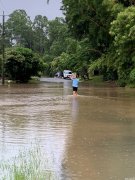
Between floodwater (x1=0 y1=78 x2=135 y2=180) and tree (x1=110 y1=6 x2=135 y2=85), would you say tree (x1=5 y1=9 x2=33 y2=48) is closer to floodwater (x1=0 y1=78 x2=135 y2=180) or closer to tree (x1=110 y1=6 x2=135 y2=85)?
tree (x1=110 y1=6 x2=135 y2=85)

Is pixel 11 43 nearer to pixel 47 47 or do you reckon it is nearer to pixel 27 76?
pixel 47 47

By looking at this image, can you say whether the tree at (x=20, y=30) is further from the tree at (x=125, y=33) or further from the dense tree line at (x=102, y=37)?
the tree at (x=125, y=33)

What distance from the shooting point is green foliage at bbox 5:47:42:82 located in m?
60.8

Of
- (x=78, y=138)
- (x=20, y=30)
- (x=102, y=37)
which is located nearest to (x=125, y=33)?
(x=102, y=37)

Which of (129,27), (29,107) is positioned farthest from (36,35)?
(29,107)

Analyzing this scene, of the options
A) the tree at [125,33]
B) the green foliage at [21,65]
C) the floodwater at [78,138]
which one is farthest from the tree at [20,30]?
the floodwater at [78,138]

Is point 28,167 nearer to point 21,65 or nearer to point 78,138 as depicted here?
point 78,138

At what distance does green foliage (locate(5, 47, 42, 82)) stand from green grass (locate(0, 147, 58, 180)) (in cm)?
5030

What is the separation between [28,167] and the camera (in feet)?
27.4

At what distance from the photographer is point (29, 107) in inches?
874

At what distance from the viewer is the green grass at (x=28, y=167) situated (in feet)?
24.6

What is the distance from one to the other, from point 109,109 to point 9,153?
11.5 metres

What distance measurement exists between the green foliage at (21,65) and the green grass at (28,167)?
50302 millimetres

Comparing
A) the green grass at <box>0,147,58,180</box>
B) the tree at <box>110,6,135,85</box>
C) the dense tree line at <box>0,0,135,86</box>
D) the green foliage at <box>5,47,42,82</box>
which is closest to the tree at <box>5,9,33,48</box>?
the dense tree line at <box>0,0,135,86</box>
